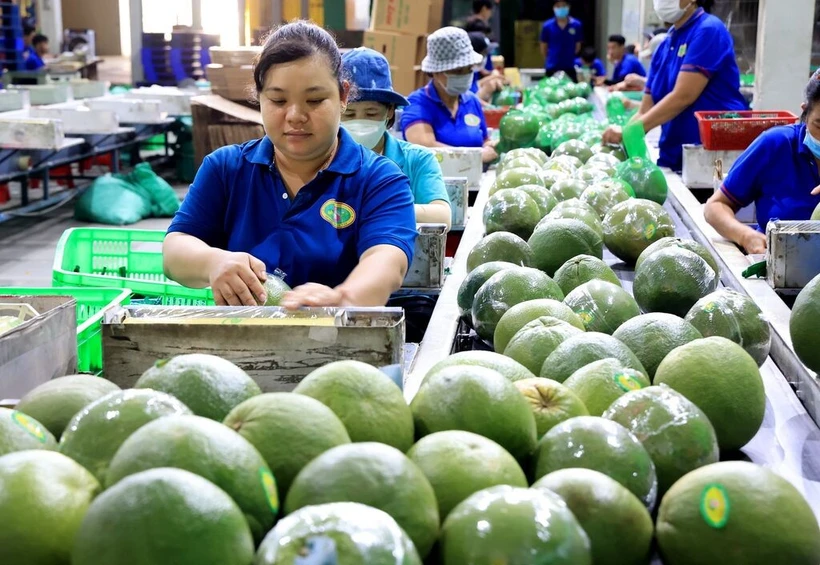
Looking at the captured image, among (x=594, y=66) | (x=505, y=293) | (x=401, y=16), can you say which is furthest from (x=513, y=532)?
(x=594, y=66)

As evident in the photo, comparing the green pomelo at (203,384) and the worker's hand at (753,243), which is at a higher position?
the green pomelo at (203,384)

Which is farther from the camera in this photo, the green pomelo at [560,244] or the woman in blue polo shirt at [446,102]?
the woman in blue polo shirt at [446,102]

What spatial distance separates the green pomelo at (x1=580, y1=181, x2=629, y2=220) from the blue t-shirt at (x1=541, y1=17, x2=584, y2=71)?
11.8 metres

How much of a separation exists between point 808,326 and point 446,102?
12.9ft

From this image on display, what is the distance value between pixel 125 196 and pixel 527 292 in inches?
278

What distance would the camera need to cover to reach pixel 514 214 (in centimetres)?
315

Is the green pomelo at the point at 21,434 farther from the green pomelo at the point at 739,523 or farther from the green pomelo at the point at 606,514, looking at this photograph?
the green pomelo at the point at 739,523

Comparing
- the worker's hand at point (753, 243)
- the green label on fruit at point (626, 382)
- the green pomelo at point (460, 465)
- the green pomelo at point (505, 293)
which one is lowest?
the worker's hand at point (753, 243)

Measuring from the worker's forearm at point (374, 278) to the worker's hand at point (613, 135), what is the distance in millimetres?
2684

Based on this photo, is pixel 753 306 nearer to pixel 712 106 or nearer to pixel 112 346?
pixel 112 346

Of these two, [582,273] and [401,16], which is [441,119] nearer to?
[582,273]

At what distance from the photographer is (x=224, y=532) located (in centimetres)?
92

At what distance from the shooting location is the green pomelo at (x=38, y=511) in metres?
0.97

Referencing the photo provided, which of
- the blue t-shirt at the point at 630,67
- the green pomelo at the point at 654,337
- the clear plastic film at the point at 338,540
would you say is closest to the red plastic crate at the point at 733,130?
the green pomelo at the point at 654,337
